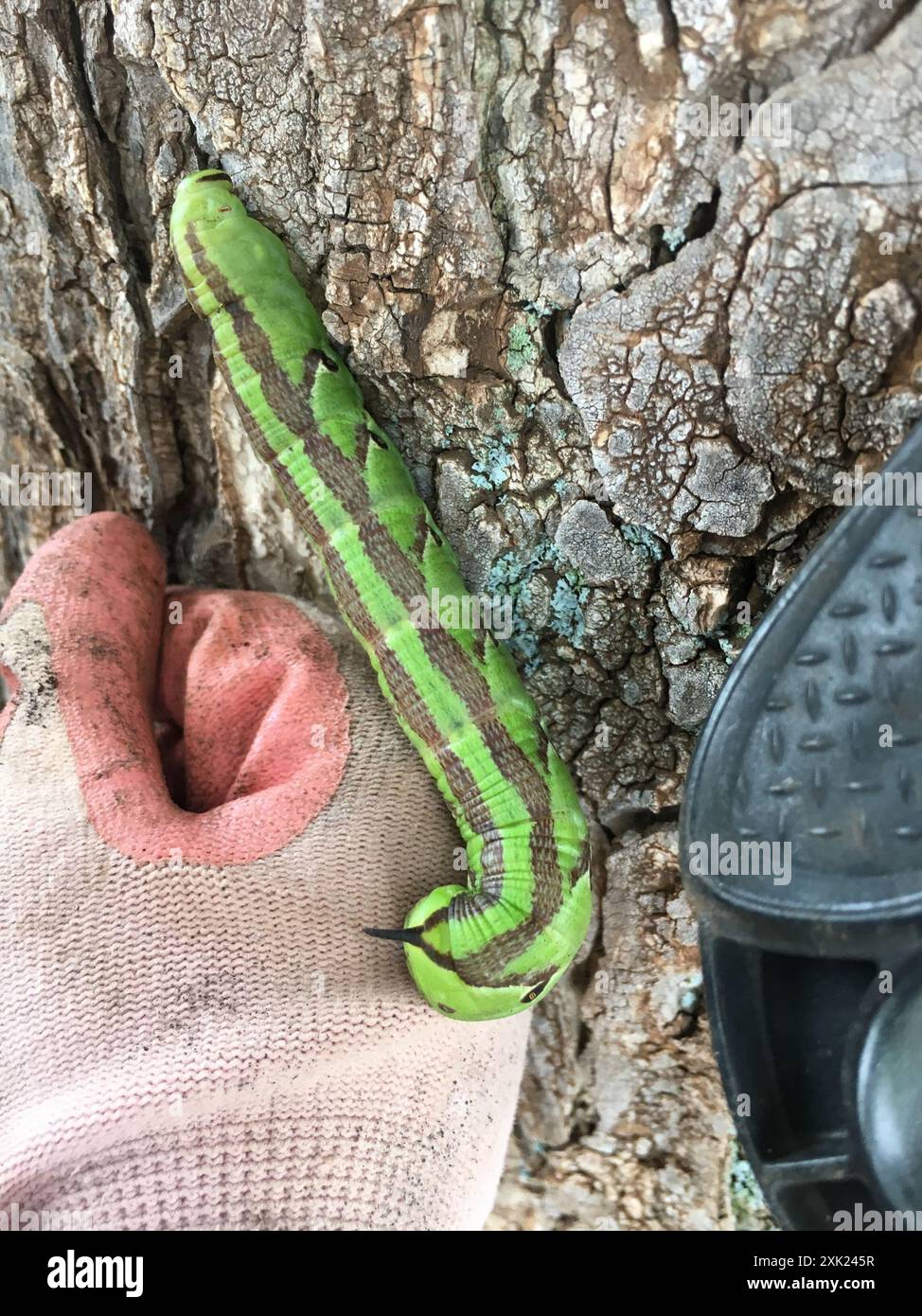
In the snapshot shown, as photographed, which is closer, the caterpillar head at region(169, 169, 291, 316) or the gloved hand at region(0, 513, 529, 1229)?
the gloved hand at region(0, 513, 529, 1229)

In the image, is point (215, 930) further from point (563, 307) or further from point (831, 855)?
point (563, 307)

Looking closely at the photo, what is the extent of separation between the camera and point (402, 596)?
4.65 ft

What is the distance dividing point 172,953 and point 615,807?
0.69 metres

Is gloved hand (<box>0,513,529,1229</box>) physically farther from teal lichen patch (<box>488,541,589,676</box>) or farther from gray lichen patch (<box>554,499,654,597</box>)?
gray lichen patch (<box>554,499,654,597</box>)

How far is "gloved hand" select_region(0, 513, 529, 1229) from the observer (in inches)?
46.7

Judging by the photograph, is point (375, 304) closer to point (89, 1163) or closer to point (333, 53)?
point (333, 53)

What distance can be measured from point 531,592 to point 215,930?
2.09 ft

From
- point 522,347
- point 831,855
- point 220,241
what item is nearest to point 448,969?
point 831,855

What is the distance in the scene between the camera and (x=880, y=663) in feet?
3.66

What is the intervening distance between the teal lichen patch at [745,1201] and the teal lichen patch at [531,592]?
3.39 ft

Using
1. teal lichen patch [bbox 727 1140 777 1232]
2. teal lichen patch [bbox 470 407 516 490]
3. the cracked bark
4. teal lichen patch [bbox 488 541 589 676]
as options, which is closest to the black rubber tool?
the cracked bark

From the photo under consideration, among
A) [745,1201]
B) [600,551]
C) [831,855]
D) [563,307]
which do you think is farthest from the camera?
[745,1201]

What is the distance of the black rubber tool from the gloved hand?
1.40 ft

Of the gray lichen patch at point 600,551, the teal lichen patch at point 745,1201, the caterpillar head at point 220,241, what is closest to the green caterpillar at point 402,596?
the caterpillar head at point 220,241
